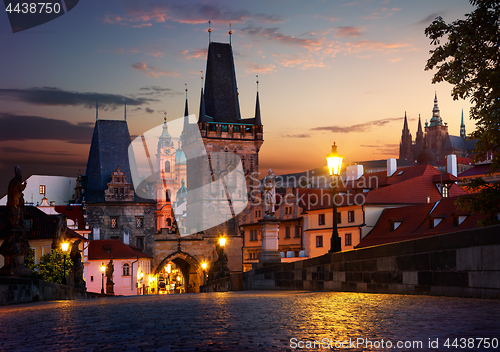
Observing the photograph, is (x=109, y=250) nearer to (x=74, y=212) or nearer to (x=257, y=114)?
(x=74, y=212)

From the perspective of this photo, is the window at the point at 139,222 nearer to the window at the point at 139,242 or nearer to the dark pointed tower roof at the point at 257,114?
the window at the point at 139,242

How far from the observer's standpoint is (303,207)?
6506 centimetres

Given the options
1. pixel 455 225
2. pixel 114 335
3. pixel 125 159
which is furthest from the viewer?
pixel 125 159

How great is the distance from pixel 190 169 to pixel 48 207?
1225 inches

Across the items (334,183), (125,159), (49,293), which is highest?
(125,159)

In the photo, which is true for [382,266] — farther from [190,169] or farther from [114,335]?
[190,169]

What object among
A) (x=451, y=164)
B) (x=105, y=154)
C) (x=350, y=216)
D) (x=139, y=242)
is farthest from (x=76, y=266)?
(x=105, y=154)

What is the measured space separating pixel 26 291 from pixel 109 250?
168 ft

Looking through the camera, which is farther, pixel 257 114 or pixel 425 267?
pixel 257 114

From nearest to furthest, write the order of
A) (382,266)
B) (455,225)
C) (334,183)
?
1. (382,266)
2. (334,183)
3. (455,225)

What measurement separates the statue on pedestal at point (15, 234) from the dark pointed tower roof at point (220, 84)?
78.0 m

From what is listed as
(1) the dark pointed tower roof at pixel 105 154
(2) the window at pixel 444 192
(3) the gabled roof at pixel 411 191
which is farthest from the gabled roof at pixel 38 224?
(2) the window at pixel 444 192

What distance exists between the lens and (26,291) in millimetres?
16641

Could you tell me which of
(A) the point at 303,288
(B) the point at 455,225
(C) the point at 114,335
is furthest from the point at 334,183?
(B) the point at 455,225
